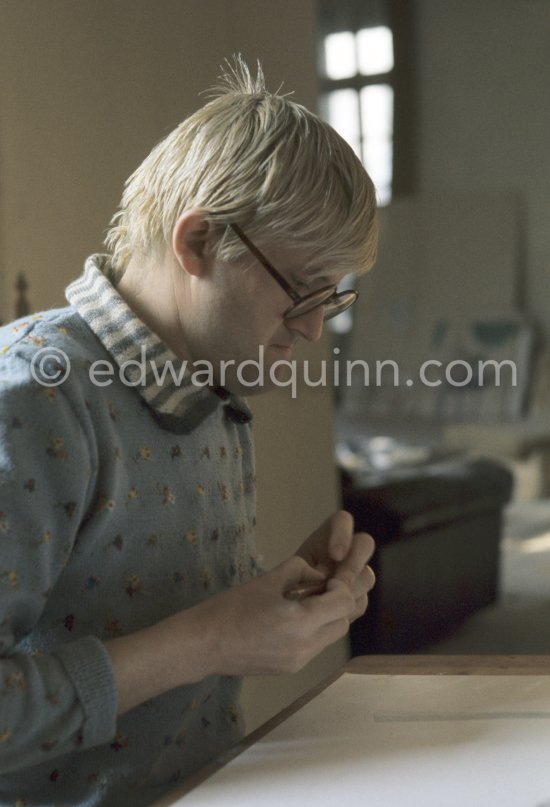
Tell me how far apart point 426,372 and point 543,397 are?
33cm

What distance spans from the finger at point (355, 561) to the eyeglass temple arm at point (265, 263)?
322 millimetres

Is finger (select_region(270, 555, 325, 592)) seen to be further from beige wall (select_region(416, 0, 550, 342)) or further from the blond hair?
beige wall (select_region(416, 0, 550, 342))

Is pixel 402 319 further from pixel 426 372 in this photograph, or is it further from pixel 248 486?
pixel 248 486

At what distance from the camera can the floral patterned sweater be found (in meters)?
1.02

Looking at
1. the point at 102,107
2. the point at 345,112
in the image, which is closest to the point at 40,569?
the point at 102,107

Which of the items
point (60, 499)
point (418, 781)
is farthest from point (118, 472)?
point (418, 781)

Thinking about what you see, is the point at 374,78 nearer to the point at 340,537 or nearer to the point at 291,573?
the point at 340,537

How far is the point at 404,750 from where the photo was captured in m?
1.09

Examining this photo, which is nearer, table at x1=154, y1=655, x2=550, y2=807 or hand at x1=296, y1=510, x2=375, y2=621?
table at x1=154, y1=655, x2=550, y2=807

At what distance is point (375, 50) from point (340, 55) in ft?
0.42

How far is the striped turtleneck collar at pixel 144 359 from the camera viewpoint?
1204mm

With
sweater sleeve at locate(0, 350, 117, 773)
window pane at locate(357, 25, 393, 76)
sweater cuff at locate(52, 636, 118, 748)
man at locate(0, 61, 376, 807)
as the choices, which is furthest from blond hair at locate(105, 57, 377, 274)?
window pane at locate(357, 25, 393, 76)

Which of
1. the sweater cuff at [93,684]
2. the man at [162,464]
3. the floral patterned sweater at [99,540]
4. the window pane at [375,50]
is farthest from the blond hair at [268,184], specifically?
the window pane at [375,50]

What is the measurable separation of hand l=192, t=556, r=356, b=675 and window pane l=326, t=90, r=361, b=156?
6.61 feet
